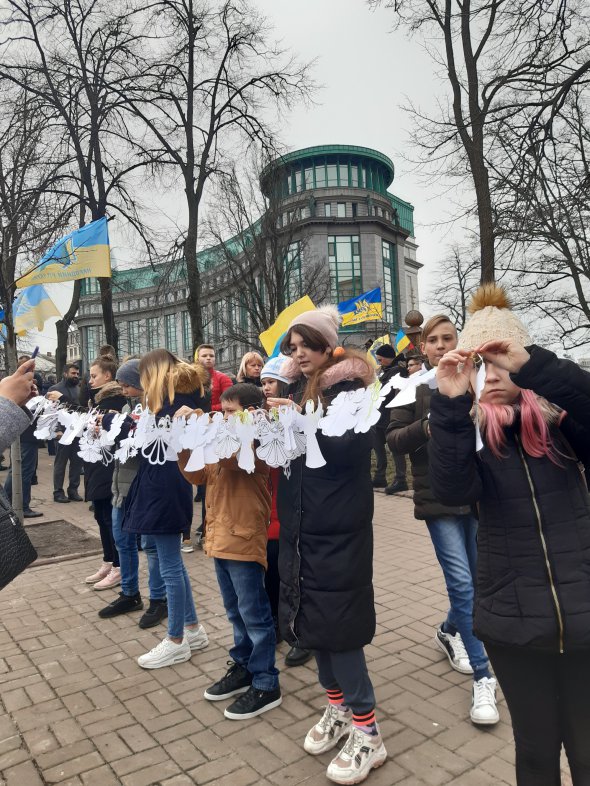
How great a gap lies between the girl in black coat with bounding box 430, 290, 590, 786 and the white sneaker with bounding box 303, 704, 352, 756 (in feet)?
3.66

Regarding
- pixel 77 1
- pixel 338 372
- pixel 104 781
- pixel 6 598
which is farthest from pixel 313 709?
pixel 77 1

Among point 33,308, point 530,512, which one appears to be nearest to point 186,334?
point 33,308

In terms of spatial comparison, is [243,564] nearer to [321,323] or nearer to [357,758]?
[357,758]

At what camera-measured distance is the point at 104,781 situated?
264 centimetres

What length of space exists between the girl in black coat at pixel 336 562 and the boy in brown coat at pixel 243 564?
44 centimetres

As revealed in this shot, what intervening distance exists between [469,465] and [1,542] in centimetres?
170

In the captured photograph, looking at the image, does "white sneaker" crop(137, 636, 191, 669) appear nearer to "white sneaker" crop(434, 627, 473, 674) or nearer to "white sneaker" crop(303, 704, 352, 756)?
"white sneaker" crop(303, 704, 352, 756)

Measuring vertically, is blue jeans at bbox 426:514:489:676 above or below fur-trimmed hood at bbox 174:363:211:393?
below

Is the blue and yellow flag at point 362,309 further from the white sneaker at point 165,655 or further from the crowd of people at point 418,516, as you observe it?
the white sneaker at point 165,655

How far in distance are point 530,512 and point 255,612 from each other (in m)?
1.75

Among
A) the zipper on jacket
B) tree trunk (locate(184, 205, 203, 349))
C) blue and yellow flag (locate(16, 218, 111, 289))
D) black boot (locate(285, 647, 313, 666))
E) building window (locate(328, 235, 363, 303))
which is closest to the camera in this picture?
the zipper on jacket

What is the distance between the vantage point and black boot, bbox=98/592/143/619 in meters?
4.66

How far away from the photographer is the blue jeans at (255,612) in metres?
3.13

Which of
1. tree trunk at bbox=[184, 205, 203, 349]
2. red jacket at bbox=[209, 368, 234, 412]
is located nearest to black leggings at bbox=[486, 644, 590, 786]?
red jacket at bbox=[209, 368, 234, 412]
